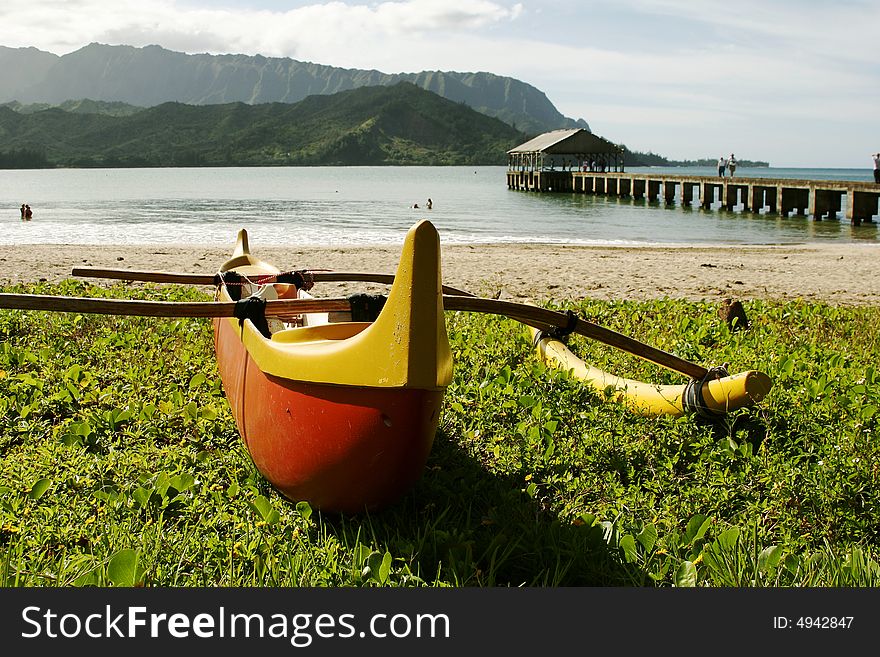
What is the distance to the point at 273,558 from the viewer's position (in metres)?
3.12

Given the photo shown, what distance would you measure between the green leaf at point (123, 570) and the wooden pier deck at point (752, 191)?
2875 centimetres

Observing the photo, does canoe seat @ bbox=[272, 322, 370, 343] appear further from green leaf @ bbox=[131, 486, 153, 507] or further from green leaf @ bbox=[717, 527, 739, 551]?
green leaf @ bbox=[717, 527, 739, 551]

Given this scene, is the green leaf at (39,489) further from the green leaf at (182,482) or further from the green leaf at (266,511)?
the green leaf at (266,511)

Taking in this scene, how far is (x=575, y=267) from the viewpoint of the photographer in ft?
43.4

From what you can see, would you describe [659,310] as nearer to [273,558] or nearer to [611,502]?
[611,502]

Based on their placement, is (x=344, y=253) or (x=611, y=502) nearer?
(x=611, y=502)

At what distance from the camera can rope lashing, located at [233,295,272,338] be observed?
153 inches

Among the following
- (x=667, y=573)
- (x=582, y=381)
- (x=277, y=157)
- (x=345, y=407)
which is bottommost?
(x=667, y=573)

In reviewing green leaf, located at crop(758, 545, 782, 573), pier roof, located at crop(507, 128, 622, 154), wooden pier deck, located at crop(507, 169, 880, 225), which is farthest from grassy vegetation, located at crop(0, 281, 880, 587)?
pier roof, located at crop(507, 128, 622, 154)

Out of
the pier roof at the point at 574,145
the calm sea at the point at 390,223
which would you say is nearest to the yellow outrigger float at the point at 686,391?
the calm sea at the point at 390,223

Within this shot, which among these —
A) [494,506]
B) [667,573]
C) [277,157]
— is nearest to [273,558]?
[494,506]

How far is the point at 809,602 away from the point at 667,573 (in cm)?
60

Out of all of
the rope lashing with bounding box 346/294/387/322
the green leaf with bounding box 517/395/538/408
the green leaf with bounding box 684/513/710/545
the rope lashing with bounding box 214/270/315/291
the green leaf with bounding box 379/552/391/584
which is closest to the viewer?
the green leaf with bounding box 379/552/391/584

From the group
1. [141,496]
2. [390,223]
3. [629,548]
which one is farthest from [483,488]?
[390,223]
